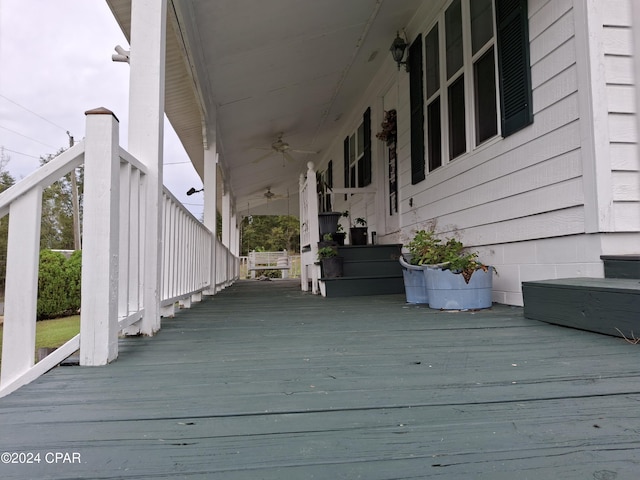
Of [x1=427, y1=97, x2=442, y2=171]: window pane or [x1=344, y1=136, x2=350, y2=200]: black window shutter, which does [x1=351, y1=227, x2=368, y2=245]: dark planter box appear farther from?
[x1=344, y1=136, x2=350, y2=200]: black window shutter

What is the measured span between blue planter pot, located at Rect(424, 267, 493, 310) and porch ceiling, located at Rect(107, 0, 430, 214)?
2457 mm

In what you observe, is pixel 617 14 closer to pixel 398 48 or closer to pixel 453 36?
pixel 453 36

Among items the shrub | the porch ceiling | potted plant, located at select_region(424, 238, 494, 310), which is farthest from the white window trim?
the shrub

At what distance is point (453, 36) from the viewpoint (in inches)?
137

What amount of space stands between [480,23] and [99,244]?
3154 millimetres

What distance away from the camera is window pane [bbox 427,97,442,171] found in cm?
377

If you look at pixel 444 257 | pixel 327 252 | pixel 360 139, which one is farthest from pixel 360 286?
pixel 360 139

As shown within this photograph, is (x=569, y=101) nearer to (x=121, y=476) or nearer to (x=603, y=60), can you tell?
(x=603, y=60)

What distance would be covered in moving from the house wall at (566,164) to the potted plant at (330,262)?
1.38 meters

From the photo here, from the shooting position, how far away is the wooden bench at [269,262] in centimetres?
1288

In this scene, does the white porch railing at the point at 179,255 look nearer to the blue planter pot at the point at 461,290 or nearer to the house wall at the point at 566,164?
the blue planter pot at the point at 461,290

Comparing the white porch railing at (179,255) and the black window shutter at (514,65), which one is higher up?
the black window shutter at (514,65)

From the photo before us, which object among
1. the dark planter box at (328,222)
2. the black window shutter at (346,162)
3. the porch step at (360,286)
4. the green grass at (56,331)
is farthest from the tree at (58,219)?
the porch step at (360,286)

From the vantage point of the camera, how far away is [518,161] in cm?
264
